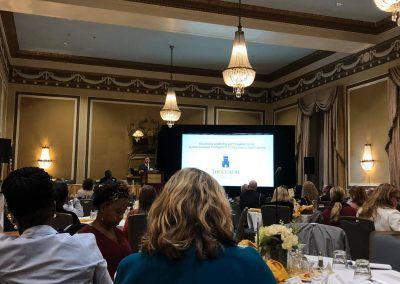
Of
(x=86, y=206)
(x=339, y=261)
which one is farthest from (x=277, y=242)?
(x=86, y=206)

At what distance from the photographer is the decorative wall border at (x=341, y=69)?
9383mm

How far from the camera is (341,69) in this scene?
36.0 feet

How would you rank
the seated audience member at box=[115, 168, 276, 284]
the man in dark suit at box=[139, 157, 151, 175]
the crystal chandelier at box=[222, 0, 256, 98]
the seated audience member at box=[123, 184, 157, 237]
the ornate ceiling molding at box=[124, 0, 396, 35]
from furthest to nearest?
the man in dark suit at box=[139, 157, 151, 175]
the ornate ceiling molding at box=[124, 0, 396, 35]
the crystal chandelier at box=[222, 0, 256, 98]
the seated audience member at box=[123, 184, 157, 237]
the seated audience member at box=[115, 168, 276, 284]

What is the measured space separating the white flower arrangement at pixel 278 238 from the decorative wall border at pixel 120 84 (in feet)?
36.9

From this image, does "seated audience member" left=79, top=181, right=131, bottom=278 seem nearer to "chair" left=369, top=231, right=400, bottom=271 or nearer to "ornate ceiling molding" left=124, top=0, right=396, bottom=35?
"chair" left=369, top=231, right=400, bottom=271

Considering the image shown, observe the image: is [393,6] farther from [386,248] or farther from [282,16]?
[282,16]

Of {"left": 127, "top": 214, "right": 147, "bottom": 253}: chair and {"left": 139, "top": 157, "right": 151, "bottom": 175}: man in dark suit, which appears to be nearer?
{"left": 127, "top": 214, "right": 147, "bottom": 253}: chair

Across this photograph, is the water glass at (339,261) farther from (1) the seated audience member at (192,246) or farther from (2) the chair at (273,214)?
(2) the chair at (273,214)

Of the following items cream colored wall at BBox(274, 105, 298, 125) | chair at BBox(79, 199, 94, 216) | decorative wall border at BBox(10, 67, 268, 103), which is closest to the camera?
chair at BBox(79, 199, 94, 216)

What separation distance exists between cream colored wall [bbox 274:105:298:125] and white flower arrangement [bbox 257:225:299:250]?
Result: 10.8 metres

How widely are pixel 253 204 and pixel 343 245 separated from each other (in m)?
5.12

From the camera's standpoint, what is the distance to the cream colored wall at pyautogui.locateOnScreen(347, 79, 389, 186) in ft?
31.4

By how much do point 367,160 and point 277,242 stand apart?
8231 millimetres

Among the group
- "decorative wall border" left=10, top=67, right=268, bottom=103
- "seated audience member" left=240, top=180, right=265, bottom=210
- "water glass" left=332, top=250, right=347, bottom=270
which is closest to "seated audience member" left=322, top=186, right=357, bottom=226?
"seated audience member" left=240, top=180, right=265, bottom=210
